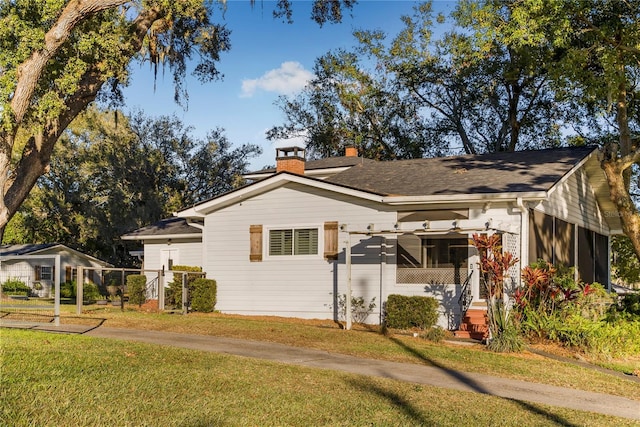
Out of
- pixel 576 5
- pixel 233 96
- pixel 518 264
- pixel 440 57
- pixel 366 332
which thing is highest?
pixel 440 57

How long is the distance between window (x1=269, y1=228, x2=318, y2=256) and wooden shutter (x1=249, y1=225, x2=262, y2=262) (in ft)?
1.05

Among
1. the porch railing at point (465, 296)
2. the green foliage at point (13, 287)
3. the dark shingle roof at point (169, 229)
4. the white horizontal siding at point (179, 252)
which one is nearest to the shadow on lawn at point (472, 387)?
the porch railing at point (465, 296)

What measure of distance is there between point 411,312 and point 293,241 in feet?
14.4

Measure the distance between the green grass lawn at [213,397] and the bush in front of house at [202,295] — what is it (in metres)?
8.83

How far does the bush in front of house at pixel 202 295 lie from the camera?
19953mm

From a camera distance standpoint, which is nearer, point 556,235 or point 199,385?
point 199,385

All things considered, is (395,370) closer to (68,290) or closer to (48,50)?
(48,50)

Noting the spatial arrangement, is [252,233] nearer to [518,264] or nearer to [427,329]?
[427,329]

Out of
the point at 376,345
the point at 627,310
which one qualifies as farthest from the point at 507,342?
the point at 627,310

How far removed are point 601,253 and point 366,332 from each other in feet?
37.8

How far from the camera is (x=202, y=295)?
1995 centimetres

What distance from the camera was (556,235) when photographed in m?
18.6

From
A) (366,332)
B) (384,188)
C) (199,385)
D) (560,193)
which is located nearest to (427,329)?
(366,332)

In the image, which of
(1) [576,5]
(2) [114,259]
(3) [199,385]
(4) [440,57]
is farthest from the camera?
(2) [114,259]
